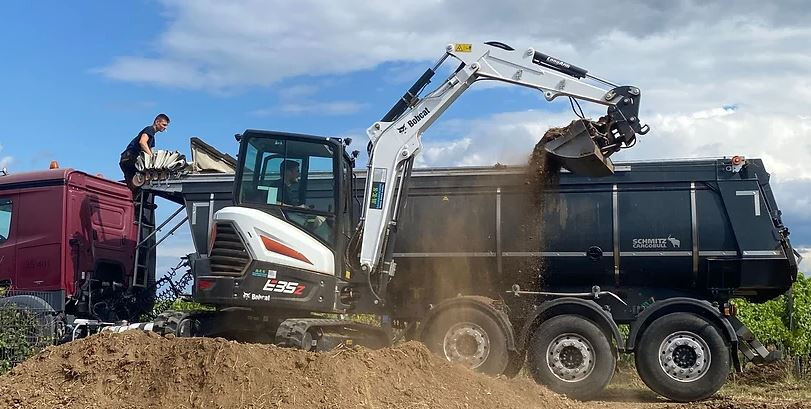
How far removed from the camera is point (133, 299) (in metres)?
14.3

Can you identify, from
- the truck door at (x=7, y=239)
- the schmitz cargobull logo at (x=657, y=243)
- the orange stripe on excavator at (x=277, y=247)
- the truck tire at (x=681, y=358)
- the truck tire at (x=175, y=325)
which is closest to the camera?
the orange stripe on excavator at (x=277, y=247)

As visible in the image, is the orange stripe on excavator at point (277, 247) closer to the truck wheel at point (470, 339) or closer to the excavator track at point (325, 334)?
the excavator track at point (325, 334)

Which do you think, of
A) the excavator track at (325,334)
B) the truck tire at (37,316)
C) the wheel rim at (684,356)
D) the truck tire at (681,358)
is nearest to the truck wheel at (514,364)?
the truck tire at (681,358)

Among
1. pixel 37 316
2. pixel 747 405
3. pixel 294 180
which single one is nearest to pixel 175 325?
pixel 294 180

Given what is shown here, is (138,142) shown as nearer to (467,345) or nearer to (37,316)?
(37,316)

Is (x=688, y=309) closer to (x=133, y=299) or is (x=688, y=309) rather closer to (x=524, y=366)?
(x=524, y=366)

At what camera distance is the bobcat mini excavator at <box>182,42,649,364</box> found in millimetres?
10352

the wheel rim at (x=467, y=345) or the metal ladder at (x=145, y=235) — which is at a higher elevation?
the metal ladder at (x=145, y=235)

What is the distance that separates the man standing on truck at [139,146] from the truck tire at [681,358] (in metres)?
7.83

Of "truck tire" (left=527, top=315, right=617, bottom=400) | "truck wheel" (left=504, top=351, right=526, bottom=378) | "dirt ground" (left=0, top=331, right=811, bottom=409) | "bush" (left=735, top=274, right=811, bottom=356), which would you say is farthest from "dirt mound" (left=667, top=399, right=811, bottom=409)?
"bush" (left=735, top=274, right=811, bottom=356)

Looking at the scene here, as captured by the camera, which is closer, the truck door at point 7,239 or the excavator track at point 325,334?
the excavator track at point 325,334

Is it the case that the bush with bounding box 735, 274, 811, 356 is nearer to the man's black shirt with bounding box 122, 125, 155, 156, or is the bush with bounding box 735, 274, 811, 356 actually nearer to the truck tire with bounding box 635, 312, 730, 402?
the truck tire with bounding box 635, 312, 730, 402

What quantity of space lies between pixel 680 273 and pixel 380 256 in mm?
4354

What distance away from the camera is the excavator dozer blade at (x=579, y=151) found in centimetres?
1134
